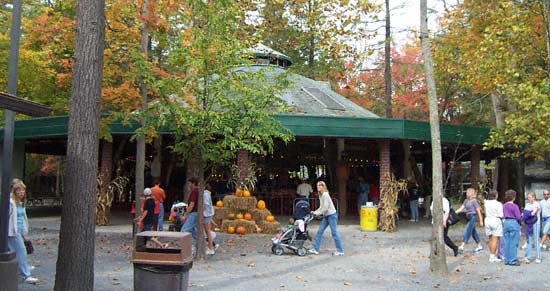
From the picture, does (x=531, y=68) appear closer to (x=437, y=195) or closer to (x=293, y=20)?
(x=437, y=195)

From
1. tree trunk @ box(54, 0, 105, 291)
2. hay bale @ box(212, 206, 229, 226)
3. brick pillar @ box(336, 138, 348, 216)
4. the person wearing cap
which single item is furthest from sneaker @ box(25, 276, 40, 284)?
brick pillar @ box(336, 138, 348, 216)

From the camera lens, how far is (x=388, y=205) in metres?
17.4

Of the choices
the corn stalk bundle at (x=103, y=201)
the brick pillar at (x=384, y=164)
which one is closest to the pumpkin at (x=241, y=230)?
the corn stalk bundle at (x=103, y=201)

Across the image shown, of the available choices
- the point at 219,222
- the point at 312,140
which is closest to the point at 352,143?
the point at 312,140

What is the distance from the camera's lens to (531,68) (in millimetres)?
19594

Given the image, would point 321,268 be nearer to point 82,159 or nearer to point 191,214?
point 191,214

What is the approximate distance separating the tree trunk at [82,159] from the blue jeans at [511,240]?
28.2 ft

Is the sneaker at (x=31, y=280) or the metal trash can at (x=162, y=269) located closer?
the metal trash can at (x=162, y=269)

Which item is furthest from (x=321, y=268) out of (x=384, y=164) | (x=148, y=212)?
(x=384, y=164)

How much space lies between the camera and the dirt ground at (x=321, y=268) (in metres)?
8.95

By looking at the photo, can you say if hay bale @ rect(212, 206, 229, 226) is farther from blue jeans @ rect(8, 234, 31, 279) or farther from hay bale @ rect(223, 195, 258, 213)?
blue jeans @ rect(8, 234, 31, 279)

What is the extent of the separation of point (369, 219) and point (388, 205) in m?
Result: 0.78

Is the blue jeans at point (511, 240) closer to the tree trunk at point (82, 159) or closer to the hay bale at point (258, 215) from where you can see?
the hay bale at point (258, 215)

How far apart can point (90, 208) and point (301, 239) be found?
20.9 feet
